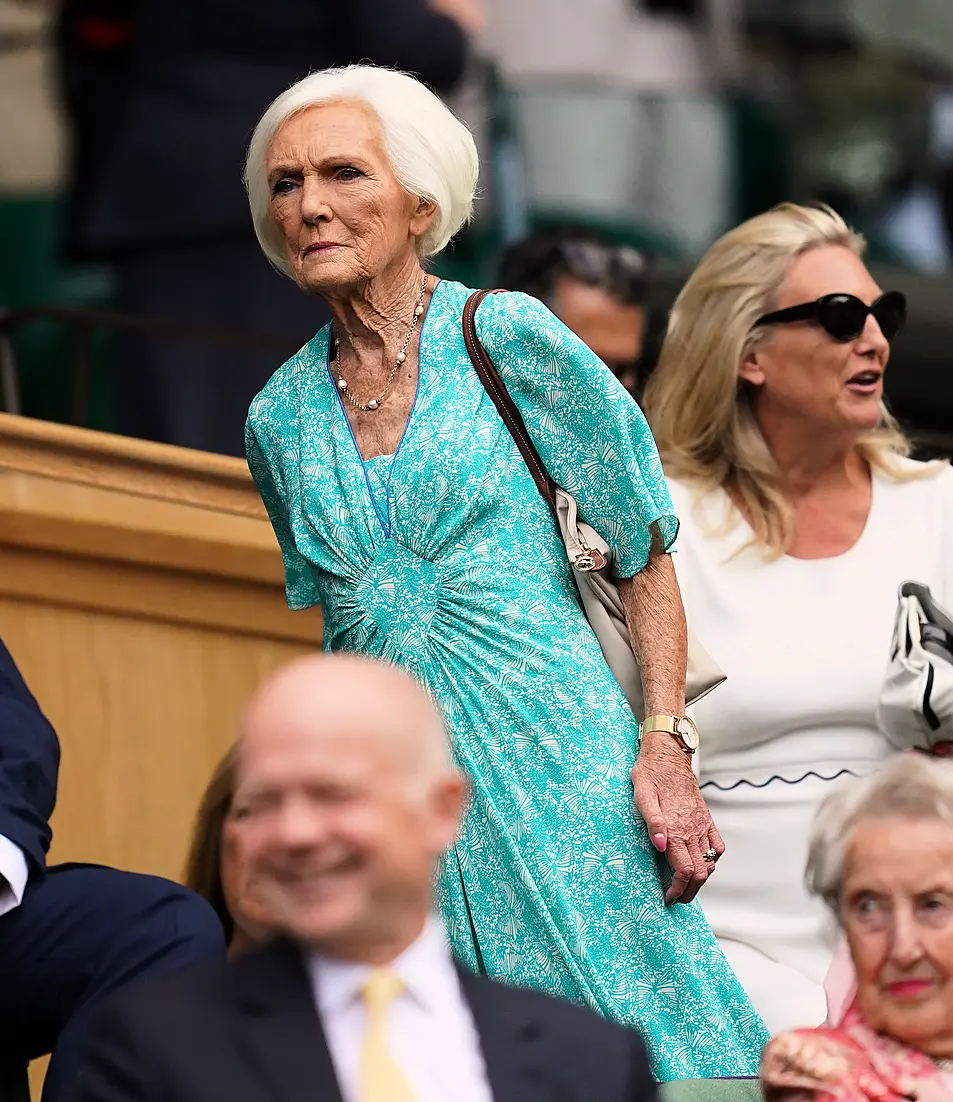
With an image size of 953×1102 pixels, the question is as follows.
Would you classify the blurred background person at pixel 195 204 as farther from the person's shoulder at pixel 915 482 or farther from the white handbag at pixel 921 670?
the white handbag at pixel 921 670

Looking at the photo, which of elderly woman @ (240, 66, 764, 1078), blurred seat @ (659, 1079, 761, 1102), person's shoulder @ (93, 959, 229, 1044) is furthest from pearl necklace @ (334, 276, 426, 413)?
person's shoulder @ (93, 959, 229, 1044)

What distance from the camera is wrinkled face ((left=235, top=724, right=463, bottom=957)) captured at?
217 cm

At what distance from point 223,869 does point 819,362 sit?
1473mm

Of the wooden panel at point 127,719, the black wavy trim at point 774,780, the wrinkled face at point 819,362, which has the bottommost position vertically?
the wooden panel at point 127,719

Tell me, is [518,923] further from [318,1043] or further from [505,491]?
[318,1043]

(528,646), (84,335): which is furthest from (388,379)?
(84,335)

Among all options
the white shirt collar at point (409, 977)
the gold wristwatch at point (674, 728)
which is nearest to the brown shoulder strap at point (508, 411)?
the gold wristwatch at point (674, 728)

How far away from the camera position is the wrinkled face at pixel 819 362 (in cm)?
415

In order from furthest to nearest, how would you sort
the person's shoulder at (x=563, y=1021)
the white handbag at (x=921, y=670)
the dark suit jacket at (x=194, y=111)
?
the dark suit jacket at (x=194, y=111) → the white handbag at (x=921, y=670) → the person's shoulder at (x=563, y=1021)

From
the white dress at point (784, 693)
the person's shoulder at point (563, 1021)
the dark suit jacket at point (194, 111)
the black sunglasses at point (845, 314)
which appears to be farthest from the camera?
the dark suit jacket at point (194, 111)

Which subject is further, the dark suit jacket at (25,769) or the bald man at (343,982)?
the dark suit jacket at (25,769)

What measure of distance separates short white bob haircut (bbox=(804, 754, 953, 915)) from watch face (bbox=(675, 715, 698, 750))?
561 millimetres

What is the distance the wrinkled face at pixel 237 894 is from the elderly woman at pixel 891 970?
0.64m

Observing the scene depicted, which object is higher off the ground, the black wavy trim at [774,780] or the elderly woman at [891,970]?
the elderly woman at [891,970]
